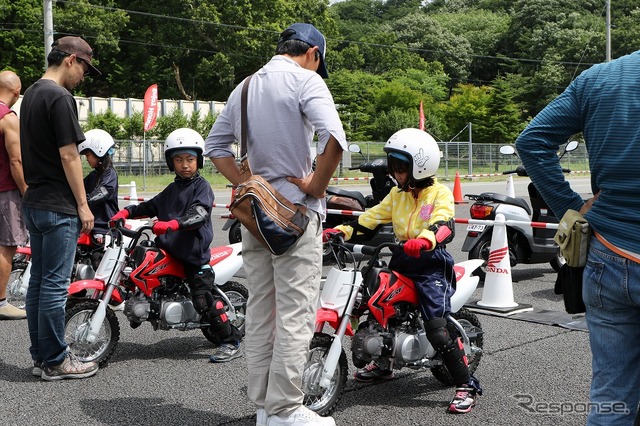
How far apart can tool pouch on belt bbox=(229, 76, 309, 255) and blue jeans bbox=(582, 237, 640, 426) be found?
1.52 metres

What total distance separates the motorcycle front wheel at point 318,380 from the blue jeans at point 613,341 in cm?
197

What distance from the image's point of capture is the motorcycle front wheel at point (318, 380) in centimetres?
456

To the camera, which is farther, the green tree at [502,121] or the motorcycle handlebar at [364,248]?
the green tree at [502,121]

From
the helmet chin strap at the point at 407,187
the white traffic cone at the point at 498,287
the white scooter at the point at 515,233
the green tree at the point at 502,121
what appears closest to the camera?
the helmet chin strap at the point at 407,187

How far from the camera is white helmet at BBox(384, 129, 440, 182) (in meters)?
4.90

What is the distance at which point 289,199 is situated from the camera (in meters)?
4.00

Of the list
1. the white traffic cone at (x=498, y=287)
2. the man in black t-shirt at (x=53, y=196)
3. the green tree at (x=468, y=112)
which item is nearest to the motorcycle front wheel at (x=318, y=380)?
the man in black t-shirt at (x=53, y=196)

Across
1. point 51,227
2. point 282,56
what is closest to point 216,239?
point 51,227

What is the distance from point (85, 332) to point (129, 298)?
20.1 inches

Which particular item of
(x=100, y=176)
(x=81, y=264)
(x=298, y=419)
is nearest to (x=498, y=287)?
(x=100, y=176)

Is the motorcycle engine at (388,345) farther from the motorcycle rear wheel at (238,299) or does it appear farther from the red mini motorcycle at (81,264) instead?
the red mini motorcycle at (81,264)

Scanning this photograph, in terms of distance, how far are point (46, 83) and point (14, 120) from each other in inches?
72.8

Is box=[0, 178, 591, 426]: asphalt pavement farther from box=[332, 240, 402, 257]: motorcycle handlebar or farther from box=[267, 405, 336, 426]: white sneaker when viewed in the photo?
box=[332, 240, 402, 257]: motorcycle handlebar

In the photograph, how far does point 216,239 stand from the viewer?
527 inches
